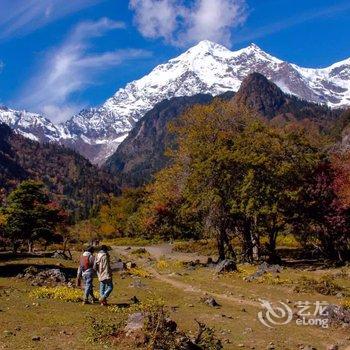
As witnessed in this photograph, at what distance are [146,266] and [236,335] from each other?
2933 centimetres

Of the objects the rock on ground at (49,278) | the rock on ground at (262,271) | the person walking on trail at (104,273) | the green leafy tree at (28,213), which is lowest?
the rock on ground at (262,271)

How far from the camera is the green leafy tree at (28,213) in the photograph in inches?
2402

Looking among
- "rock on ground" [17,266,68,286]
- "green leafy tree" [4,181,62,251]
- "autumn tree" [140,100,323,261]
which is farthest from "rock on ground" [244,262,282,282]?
"green leafy tree" [4,181,62,251]

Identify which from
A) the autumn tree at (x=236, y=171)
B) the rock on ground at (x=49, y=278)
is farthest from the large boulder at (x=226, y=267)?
the rock on ground at (x=49, y=278)

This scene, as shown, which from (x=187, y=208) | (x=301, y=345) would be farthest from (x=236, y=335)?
(x=187, y=208)

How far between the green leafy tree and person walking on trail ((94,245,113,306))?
40.7m

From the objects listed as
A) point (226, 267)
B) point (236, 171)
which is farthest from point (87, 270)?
point (236, 171)

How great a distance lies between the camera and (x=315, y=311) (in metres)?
22.6

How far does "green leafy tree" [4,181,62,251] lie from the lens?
2402 inches

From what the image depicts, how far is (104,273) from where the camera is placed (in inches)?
861

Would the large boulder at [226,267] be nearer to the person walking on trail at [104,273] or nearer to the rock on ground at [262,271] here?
the rock on ground at [262,271]

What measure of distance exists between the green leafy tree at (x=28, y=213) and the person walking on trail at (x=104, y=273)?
133 feet

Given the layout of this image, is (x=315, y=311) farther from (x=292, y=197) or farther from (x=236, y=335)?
(x=292, y=197)

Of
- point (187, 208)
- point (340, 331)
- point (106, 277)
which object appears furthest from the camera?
point (187, 208)
